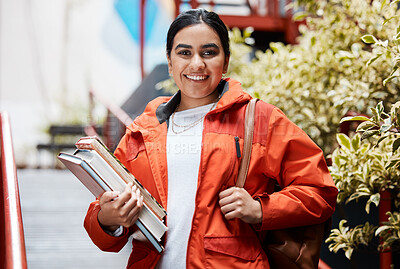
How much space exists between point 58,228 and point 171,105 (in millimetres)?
3435

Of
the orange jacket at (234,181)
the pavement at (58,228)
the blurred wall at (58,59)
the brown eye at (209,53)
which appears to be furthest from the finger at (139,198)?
the blurred wall at (58,59)

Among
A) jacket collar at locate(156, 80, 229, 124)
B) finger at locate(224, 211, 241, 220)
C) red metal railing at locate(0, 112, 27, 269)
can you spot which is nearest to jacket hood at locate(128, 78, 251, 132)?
jacket collar at locate(156, 80, 229, 124)

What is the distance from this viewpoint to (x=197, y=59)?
→ 5.57 feet

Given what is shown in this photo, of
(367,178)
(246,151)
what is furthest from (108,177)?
(367,178)

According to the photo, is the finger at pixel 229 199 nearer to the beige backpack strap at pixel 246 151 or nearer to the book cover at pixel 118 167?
the beige backpack strap at pixel 246 151

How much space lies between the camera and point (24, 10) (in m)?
13.7

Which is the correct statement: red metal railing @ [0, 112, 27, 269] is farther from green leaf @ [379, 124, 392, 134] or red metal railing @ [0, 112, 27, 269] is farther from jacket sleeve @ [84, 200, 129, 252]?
green leaf @ [379, 124, 392, 134]

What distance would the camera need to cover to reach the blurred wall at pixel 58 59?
1321 centimetres

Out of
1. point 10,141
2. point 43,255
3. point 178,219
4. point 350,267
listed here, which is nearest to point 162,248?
point 178,219

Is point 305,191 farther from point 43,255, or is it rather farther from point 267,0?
point 267,0

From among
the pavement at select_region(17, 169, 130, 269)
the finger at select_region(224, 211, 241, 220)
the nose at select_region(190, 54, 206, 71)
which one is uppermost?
the nose at select_region(190, 54, 206, 71)

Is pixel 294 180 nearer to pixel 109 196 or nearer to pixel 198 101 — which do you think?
pixel 198 101

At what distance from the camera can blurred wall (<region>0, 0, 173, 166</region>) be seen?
1321cm

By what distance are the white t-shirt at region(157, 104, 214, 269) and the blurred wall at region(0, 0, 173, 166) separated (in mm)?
11493
